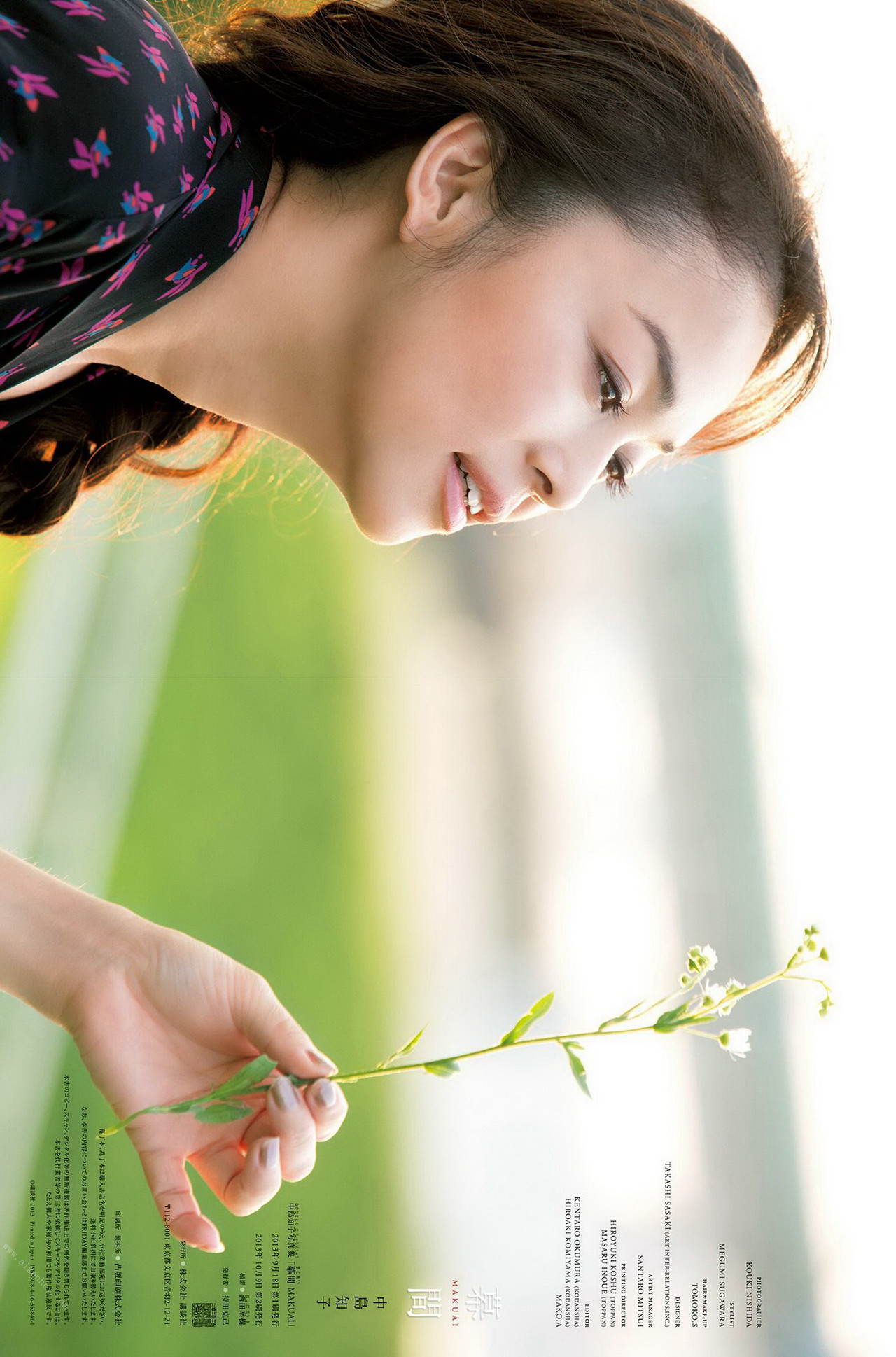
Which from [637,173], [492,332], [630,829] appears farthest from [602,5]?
[630,829]

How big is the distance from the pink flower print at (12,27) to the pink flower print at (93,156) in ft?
0.20

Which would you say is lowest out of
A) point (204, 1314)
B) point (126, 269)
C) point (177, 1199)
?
point (204, 1314)

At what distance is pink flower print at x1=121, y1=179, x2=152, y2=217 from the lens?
66cm

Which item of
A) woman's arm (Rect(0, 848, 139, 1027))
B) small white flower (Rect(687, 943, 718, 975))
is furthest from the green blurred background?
small white flower (Rect(687, 943, 718, 975))

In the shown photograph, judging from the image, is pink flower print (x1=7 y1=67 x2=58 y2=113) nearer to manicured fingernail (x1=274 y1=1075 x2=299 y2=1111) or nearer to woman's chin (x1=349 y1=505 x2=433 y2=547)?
woman's chin (x1=349 y1=505 x2=433 y2=547)

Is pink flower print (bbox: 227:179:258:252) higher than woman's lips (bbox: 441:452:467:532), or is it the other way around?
pink flower print (bbox: 227:179:258:252)

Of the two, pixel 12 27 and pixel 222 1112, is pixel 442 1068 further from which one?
pixel 12 27

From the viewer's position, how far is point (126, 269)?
720 millimetres

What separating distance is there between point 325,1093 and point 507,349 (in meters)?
0.48

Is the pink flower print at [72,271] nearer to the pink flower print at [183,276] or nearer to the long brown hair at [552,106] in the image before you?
the pink flower print at [183,276]

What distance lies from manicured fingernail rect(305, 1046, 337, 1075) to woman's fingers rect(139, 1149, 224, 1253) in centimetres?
9

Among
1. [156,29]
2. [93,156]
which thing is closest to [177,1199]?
[93,156]

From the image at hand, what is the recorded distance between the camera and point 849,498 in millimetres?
1545

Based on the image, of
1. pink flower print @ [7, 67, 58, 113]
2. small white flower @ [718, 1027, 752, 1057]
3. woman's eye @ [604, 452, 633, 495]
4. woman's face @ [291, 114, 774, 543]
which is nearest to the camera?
pink flower print @ [7, 67, 58, 113]
